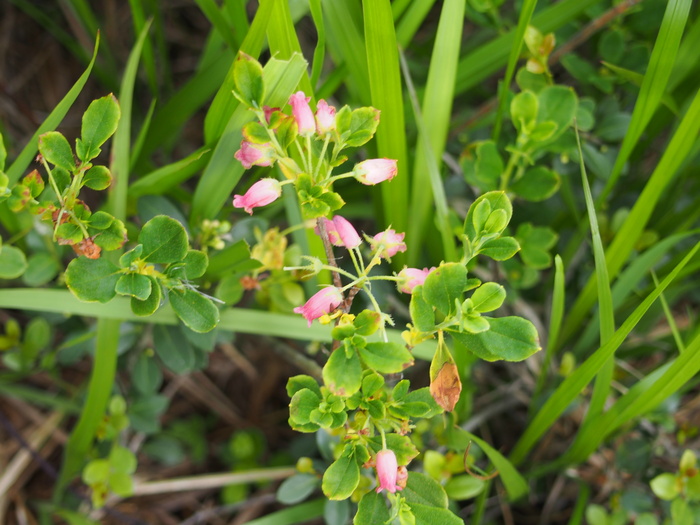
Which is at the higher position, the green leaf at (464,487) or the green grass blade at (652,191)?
the green grass blade at (652,191)

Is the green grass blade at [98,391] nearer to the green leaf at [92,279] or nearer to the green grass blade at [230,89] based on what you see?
the green leaf at [92,279]

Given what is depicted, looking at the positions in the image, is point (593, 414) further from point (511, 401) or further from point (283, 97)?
point (283, 97)

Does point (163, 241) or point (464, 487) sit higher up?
point (163, 241)

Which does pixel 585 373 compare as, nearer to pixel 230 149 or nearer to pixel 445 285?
pixel 445 285

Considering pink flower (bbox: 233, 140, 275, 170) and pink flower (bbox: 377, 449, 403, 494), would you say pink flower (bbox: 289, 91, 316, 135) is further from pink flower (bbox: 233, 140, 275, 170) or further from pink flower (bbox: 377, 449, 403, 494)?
pink flower (bbox: 377, 449, 403, 494)

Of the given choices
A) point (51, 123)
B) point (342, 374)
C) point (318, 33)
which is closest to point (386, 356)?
point (342, 374)

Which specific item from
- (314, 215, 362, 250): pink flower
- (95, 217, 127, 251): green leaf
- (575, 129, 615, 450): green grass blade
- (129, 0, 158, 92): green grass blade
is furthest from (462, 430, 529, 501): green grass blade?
(129, 0, 158, 92): green grass blade

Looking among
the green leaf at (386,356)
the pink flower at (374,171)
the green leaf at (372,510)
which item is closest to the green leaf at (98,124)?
the pink flower at (374,171)

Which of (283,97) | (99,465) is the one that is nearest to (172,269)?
(283,97)
